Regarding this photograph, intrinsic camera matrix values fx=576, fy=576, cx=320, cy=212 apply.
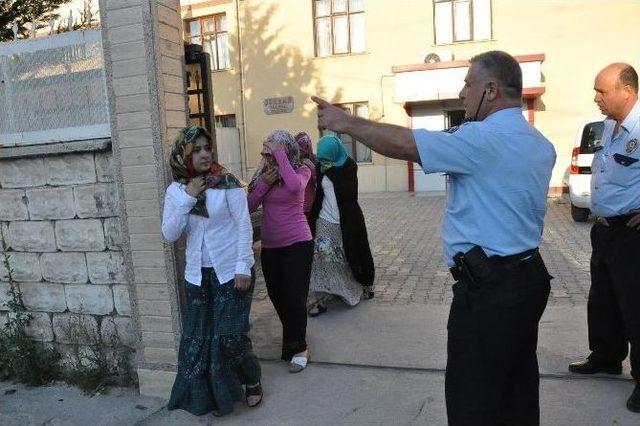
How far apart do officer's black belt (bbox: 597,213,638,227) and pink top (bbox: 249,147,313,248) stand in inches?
76.0

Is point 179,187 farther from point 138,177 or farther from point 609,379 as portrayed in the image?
point 609,379

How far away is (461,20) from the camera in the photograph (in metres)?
14.9

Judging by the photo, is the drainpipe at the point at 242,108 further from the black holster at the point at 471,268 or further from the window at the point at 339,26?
the black holster at the point at 471,268

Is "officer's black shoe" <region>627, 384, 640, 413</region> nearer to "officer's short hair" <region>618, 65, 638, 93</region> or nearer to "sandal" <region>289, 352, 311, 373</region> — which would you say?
"officer's short hair" <region>618, 65, 638, 93</region>

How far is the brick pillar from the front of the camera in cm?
349

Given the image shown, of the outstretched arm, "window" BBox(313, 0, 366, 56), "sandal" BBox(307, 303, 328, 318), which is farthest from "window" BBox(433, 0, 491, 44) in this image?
the outstretched arm

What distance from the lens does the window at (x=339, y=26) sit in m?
16.1

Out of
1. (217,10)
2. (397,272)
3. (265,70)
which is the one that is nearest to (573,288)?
(397,272)

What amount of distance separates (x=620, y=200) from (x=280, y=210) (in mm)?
2147

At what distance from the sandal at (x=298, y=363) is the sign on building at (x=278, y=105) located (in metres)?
13.4

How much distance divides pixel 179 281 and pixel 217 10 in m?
15.3

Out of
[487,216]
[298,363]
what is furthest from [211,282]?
[487,216]

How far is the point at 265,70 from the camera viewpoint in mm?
17109

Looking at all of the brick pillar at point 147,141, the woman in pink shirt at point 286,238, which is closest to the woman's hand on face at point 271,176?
the woman in pink shirt at point 286,238
